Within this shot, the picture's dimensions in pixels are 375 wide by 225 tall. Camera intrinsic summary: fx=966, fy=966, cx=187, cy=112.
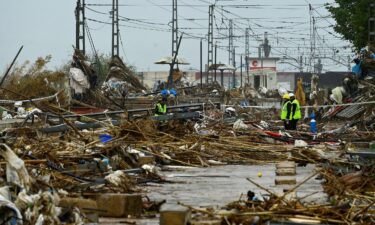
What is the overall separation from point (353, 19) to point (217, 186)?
147 feet

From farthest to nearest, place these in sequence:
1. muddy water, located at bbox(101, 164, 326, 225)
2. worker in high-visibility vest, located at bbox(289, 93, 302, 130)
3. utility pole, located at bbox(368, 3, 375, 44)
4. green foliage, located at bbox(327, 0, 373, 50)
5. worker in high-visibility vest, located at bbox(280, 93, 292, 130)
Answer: green foliage, located at bbox(327, 0, 373, 50) → utility pole, located at bbox(368, 3, 375, 44) → worker in high-visibility vest, located at bbox(280, 93, 292, 130) → worker in high-visibility vest, located at bbox(289, 93, 302, 130) → muddy water, located at bbox(101, 164, 326, 225)

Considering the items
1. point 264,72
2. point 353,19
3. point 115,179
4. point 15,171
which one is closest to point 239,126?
point 115,179

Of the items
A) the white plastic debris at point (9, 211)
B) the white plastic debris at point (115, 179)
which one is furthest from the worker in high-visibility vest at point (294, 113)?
the white plastic debris at point (9, 211)

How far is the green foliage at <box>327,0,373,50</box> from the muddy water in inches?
1501

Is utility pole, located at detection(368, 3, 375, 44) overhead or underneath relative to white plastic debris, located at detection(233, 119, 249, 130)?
overhead

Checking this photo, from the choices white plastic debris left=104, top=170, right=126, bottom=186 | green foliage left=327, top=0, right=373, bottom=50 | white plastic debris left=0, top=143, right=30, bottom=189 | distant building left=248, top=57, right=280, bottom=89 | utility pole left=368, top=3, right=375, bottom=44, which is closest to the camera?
white plastic debris left=0, top=143, right=30, bottom=189

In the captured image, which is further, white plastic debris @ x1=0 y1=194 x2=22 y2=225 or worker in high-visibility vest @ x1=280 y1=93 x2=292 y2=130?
worker in high-visibility vest @ x1=280 y1=93 x2=292 y2=130

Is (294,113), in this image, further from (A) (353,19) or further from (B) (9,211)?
(A) (353,19)

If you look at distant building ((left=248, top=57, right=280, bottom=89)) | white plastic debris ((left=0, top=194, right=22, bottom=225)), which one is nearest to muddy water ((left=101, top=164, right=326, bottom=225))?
white plastic debris ((left=0, top=194, right=22, bottom=225))

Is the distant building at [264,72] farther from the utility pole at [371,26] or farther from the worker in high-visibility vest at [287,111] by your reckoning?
the worker in high-visibility vest at [287,111]

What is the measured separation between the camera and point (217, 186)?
53.2 ft

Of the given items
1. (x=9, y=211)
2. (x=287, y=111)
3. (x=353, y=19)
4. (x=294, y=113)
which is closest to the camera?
(x=9, y=211)

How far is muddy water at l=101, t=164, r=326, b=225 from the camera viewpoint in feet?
45.4

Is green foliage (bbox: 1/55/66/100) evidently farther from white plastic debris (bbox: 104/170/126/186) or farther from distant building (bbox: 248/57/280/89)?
distant building (bbox: 248/57/280/89)
